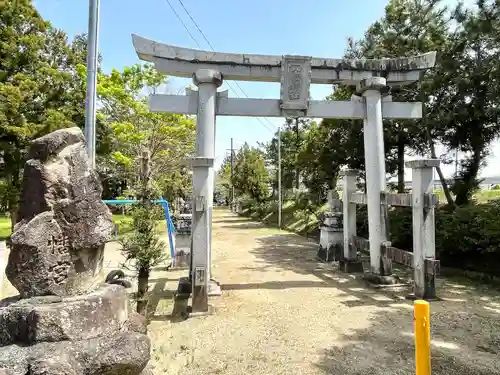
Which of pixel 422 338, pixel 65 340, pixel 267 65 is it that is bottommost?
pixel 65 340

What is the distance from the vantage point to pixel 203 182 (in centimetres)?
539

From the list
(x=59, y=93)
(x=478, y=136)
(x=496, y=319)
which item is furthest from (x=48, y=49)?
(x=496, y=319)

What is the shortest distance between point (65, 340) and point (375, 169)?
5.80 m

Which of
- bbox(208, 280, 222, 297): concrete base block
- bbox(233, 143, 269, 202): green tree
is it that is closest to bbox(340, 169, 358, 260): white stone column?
bbox(208, 280, 222, 297): concrete base block

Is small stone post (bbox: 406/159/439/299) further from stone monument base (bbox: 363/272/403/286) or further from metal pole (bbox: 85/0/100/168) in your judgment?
metal pole (bbox: 85/0/100/168)

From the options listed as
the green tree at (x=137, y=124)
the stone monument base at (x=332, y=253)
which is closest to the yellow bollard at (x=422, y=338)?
the stone monument base at (x=332, y=253)

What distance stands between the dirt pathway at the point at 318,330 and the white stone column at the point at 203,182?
20.6 inches

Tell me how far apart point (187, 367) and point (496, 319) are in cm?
424

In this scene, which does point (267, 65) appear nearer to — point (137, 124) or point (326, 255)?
point (326, 255)

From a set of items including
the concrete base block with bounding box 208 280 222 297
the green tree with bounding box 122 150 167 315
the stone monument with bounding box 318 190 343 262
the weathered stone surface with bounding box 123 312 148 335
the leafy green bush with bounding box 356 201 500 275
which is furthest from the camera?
the stone monument with bounding box 318 190 343 262

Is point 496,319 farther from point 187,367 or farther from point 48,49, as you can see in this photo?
point 48,49

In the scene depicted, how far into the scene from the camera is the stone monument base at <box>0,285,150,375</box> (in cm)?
233

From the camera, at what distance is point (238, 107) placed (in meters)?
6.46

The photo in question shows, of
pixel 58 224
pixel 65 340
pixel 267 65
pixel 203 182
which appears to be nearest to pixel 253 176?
pixel 267 65
